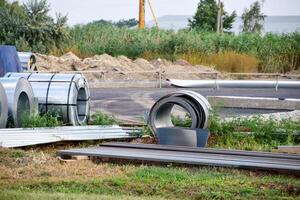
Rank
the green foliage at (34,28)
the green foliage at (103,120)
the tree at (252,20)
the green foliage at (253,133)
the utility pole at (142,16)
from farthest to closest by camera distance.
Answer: the tree at (252,20)
the utility pole at (142,16)
the green foliage at (34,28)
the green foliage at (103,120)
the green foliage at (253,133)

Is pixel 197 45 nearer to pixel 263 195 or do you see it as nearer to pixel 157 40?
pixel 157 40

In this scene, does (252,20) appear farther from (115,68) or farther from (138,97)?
(138,97)

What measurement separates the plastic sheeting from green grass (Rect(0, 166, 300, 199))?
9675 millimetres

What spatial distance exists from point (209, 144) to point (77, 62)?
1955cm

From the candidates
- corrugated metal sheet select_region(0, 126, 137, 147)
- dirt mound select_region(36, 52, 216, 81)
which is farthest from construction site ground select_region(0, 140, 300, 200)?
dirt mound select_region(36, 52, 216, 81)

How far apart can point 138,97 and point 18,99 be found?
31.0 feet

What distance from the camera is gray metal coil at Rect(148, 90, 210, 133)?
13391 millimetres

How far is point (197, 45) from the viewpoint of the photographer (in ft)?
128

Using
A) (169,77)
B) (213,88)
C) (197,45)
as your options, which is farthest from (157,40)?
(213,88)

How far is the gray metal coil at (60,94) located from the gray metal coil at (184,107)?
2283 mm

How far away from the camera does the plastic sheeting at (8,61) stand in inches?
732

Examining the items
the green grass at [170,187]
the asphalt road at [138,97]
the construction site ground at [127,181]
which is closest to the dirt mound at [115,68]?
the asphalt road at [138,97]

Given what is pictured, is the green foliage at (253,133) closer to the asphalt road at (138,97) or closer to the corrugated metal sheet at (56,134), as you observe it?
the corrugated metal sheet at (56,134)

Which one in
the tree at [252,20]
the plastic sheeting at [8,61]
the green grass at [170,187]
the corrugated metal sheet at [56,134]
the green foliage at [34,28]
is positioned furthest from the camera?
the tree at [252,20]
